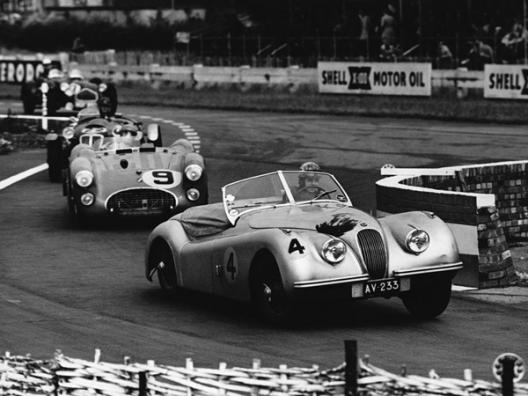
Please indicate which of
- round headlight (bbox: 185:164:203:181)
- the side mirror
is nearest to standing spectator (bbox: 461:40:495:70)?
the side mirror

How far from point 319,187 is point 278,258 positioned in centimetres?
163

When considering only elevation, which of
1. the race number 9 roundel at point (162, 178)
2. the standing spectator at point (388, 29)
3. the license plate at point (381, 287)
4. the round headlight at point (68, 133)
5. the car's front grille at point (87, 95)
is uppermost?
the standing spectator at point (388, 29)

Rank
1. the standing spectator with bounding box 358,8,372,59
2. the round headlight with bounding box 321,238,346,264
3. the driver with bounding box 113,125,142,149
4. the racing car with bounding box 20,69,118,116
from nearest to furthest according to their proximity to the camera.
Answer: the round headlight with bounding box 321,238,346,264 < the driver with bounding box 113,125,142,149 < the racing car with bounding box 20,69,118,116 < the standing spectator with bounding box 358,8,372,59

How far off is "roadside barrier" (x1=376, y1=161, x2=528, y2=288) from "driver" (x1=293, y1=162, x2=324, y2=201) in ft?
5.56

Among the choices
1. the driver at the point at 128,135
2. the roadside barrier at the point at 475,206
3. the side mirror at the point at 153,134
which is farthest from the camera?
the side mirror at the point at 153,134

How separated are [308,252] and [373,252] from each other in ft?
1.69

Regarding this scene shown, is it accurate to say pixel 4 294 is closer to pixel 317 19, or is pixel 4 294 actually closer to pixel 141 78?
pixel 317 19

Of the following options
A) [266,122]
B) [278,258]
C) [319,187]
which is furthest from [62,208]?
[266,122]

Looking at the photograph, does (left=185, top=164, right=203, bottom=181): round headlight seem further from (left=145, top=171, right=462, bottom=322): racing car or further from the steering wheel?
the steering wheel

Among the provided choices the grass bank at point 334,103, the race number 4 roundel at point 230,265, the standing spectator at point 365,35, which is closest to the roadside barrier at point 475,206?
the race number 4 roundel at point 230,265

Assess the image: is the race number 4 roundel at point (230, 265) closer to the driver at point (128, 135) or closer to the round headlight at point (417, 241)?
Result: the round headlight at point (417, 241)

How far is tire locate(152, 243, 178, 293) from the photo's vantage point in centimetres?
1256

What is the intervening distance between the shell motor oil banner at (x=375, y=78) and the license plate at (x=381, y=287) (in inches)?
956

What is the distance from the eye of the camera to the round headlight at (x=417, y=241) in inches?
429
